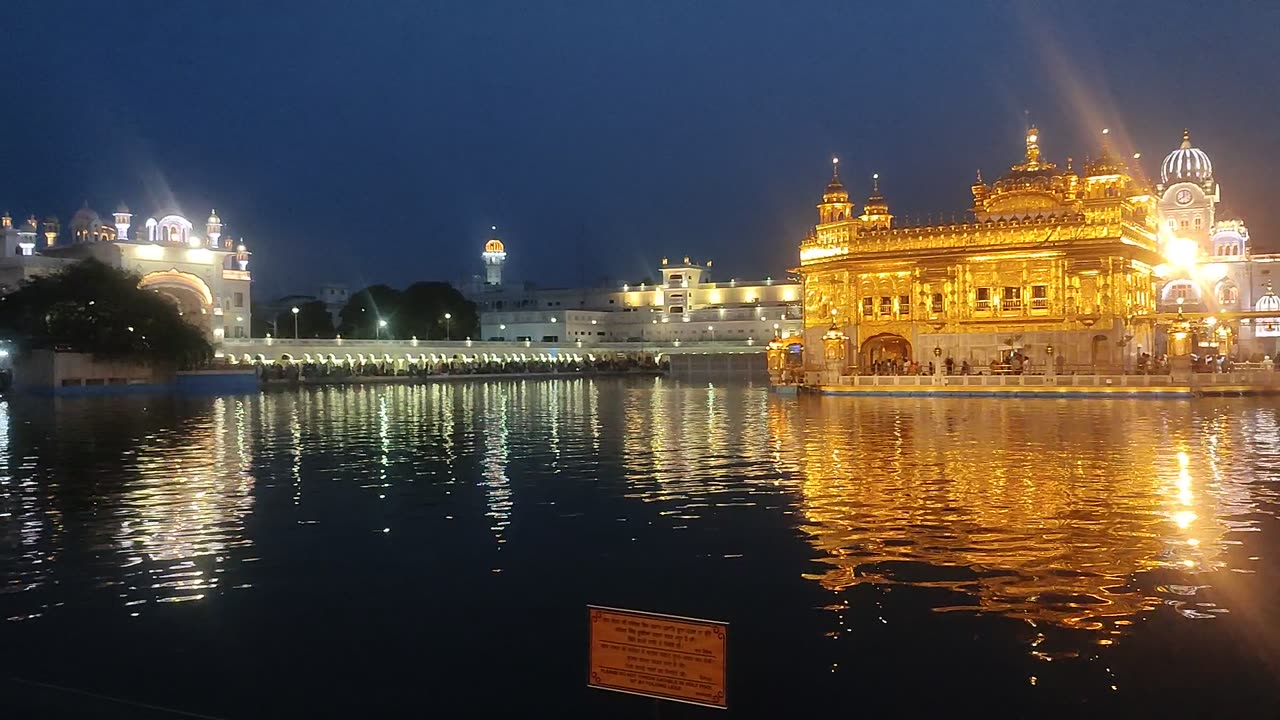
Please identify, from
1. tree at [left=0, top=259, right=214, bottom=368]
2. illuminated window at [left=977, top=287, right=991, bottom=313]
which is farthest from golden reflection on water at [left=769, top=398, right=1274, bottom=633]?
tree at [left=0, top=259, right=214, bottom=368]

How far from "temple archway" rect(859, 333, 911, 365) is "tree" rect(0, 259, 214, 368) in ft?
120

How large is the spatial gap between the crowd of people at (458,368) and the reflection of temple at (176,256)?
6524 millimetres

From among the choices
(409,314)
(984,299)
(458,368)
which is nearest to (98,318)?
(458,368)

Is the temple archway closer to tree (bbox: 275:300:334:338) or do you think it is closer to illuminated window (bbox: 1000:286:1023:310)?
illuminated window (bbox: 1000:286:1023:310)

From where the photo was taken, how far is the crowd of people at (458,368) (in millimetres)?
74062

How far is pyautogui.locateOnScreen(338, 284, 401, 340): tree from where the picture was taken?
4441 inches

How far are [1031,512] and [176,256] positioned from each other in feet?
247

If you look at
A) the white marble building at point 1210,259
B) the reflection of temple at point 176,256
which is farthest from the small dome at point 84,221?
the white marble building at point 1210,259

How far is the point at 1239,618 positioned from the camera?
8.39 m

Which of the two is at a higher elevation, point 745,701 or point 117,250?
point 117,250

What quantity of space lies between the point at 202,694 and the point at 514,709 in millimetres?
2126

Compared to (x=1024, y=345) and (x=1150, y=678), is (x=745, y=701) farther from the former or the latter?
(x=1024, y=345)

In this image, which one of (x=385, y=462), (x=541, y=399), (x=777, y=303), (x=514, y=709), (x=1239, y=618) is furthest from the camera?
(x=777, y=303)

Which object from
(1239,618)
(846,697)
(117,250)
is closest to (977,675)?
(846,697)
